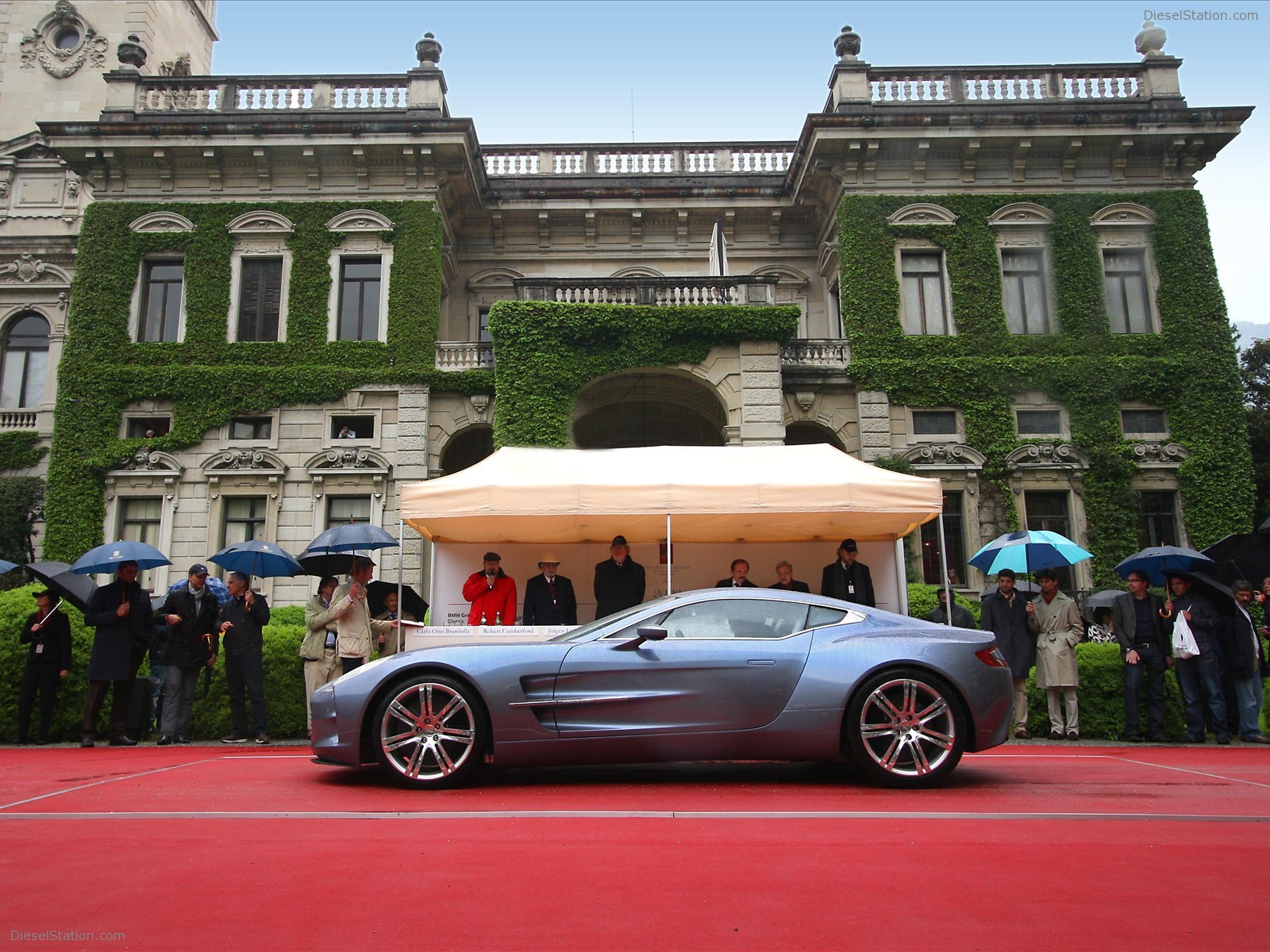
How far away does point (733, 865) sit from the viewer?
158 inches

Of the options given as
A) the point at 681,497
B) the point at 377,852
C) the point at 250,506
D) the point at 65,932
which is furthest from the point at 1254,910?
the point at 250,506

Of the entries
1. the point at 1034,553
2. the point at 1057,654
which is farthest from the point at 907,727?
the point at 1034,553

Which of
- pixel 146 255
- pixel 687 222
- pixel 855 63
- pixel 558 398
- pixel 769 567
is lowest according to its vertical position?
pixel 769 567

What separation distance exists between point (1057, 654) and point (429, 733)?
7.66 metres

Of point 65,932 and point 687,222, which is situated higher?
point 687,222

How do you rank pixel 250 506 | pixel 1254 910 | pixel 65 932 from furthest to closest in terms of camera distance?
pixel 250 506, pixel 1254 910, pixel 65 932

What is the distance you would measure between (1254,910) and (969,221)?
2184 centimetres

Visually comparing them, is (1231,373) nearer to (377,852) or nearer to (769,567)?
(769,567)

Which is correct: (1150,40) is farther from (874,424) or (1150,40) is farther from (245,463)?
(245,463)

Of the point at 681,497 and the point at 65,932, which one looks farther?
the point at 681,497

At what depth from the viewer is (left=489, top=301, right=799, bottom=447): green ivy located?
Answer: 66.0 feet

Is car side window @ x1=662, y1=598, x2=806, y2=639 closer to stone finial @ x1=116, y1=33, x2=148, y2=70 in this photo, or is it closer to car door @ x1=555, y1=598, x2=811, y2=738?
car door @ x1=555, y1=598, x2=811, y2=738

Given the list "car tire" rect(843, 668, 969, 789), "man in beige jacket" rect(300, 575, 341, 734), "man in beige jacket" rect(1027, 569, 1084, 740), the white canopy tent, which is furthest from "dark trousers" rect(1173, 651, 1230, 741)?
"man in beige jacket" rect(300, 575, 341, 734)

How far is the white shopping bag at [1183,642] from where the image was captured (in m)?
10.3
